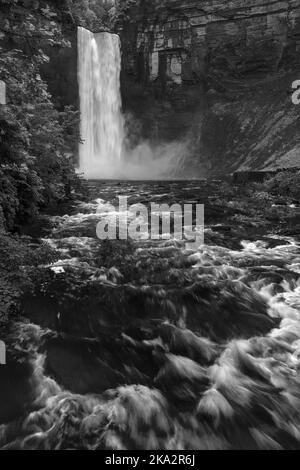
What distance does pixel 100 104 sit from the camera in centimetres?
3772

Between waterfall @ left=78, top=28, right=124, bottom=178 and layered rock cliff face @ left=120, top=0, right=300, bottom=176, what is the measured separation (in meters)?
2.15

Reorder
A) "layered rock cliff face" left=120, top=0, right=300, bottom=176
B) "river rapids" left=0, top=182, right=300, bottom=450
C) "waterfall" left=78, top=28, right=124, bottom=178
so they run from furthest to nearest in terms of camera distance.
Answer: "waterfall" left=78, top=28, right=124, bottom=178 → "layered rock cliff face" left=120, top=0, right=300, bottom=176 → "river rapids" left=0, top=182, right=300, bottom=450

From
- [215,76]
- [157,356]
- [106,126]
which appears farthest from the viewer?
[215,76]

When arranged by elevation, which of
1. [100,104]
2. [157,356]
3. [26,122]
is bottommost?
[157,356]

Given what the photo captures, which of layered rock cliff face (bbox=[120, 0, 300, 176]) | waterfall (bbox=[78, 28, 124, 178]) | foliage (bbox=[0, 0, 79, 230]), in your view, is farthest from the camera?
waterfall (bbox=[78, 28, 124, 178])

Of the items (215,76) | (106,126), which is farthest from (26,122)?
(215,76)

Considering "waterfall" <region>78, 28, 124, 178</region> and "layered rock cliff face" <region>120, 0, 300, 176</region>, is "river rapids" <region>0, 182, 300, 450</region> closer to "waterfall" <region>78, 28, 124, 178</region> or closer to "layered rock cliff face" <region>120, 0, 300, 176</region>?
"layered rock cliff face" <region>120, 0, 300, 176</region>

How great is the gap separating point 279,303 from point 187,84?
3696 cm

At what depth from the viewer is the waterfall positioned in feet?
120

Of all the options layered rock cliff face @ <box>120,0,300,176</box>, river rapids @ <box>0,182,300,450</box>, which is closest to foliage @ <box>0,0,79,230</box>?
river rapids @ <box>0,182,300,450</box>

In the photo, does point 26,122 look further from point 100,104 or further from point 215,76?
point 215,76

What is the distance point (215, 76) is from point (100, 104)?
37.6 ft
